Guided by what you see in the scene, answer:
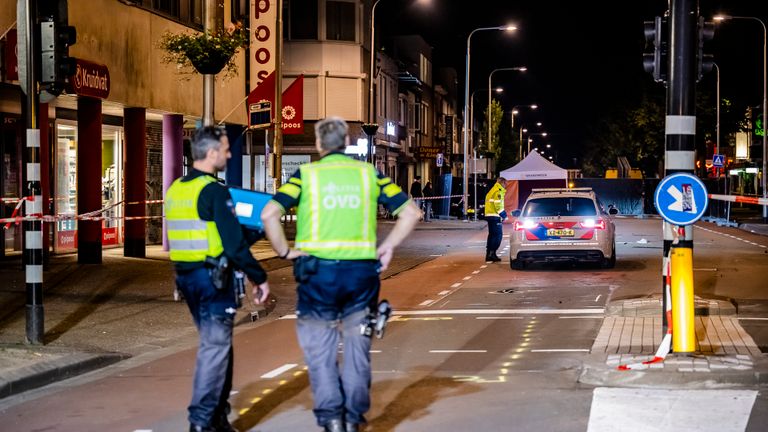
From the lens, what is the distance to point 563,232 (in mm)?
20531

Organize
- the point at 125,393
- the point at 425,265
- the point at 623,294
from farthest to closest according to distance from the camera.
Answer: the point at 425,265
the point at 623,294
the point at 125,393

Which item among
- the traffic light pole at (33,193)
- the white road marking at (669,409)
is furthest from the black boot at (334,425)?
the traffic light pole at (33,193)

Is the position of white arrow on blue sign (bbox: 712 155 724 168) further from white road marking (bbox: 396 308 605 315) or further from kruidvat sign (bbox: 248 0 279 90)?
white road marking (bbox: 396 308 605 315)

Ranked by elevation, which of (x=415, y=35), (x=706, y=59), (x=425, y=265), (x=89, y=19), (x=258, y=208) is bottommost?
(x=425, y=265)

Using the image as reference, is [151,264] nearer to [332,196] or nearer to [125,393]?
[125,393]

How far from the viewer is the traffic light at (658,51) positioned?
10422 mm

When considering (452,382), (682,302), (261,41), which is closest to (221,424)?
(452,382)

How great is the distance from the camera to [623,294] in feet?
53.3

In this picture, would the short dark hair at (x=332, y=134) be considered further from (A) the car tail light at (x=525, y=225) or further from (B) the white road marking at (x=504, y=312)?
(A) the car tail light at (x=525, y=225)

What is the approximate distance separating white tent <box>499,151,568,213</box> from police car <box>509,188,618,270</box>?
2515 cm

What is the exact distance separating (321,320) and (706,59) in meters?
5.31

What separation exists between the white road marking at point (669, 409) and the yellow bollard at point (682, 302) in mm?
818

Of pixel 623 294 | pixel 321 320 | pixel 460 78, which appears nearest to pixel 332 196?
pixel 321 320

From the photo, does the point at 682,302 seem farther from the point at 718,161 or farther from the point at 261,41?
Answer: the point at 718,161
